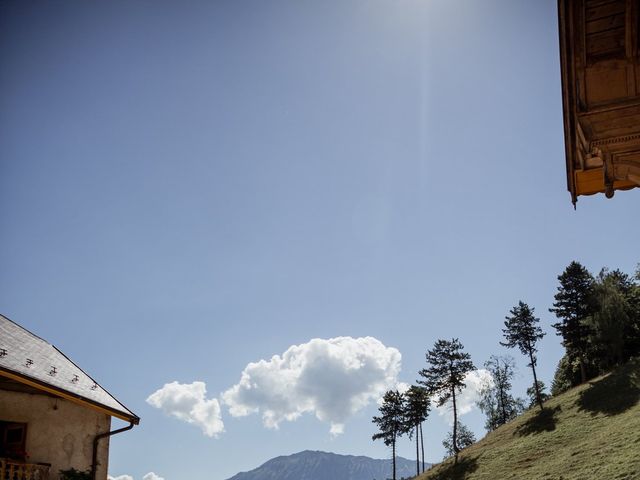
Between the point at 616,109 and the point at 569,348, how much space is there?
2344 inches

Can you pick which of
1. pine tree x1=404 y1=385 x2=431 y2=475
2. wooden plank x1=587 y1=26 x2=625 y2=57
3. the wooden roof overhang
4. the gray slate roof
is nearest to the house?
the gray slate roof

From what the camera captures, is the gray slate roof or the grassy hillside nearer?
the gray slate roof

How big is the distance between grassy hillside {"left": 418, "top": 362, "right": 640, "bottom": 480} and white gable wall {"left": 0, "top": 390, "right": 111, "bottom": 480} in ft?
73.2

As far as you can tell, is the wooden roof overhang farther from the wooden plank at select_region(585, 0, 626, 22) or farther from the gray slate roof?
the gray slate roof

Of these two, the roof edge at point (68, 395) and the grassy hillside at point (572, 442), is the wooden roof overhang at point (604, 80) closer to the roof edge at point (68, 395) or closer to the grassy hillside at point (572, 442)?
the roof edge at point (68, 395)

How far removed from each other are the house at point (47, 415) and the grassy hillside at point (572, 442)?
72.9 ft

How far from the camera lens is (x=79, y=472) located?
13.8 metres

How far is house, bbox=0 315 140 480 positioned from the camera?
476 inches

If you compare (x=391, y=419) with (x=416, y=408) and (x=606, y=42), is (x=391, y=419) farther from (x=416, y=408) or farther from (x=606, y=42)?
(x=606, y=42)

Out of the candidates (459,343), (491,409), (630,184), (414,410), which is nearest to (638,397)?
(459,343)

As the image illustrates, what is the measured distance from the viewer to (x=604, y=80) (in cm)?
633

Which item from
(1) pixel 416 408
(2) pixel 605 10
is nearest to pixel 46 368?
(2) pixel 605 10

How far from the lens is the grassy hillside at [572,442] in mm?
26844

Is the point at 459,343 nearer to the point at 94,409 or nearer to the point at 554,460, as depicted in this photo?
the point at 554,460
